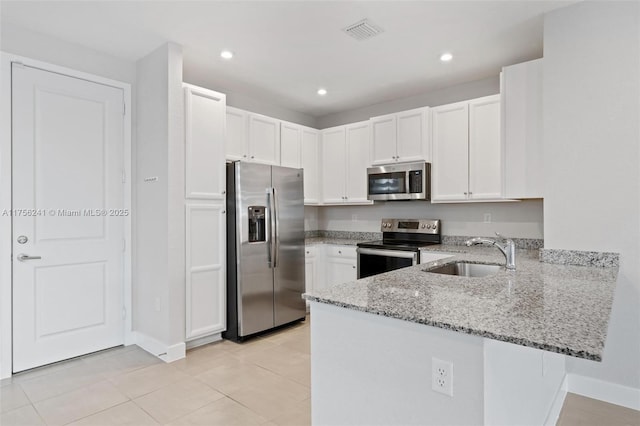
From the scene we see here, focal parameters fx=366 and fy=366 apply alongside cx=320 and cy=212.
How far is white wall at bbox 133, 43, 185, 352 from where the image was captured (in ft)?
10.2

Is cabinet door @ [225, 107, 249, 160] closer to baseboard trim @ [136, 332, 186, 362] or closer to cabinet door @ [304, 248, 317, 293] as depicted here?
cabinet door @ [304, 248, 317, 293]

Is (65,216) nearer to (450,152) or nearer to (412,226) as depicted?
(412,226)

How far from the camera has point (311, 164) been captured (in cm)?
488

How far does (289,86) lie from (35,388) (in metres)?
3.54

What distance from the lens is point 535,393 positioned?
1742 millimetres

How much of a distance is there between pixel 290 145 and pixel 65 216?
8.07 ft

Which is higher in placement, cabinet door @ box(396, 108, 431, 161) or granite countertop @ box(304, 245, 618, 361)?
cabinet door @ box(396, 108, 431, 161)

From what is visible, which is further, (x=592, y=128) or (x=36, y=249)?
(x=36, y=249)

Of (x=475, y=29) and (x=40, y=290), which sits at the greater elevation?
(x=475, y=29)

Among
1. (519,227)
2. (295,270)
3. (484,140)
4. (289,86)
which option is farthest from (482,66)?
(295,270)

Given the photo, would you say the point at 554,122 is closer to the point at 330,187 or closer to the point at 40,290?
the point at 330,187

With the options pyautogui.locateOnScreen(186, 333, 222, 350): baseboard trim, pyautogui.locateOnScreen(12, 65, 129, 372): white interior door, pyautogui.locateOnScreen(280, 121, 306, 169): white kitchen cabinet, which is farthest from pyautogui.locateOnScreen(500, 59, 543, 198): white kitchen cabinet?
pyautogui.locateOnScreen(12, 65, 129, 372): white interior door

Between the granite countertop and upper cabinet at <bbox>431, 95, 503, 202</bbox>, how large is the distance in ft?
5.35

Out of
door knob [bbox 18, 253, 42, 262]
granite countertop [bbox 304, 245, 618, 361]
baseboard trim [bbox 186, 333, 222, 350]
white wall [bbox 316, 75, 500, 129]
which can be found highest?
white wall [bbox 316, 75, 500, 129]
